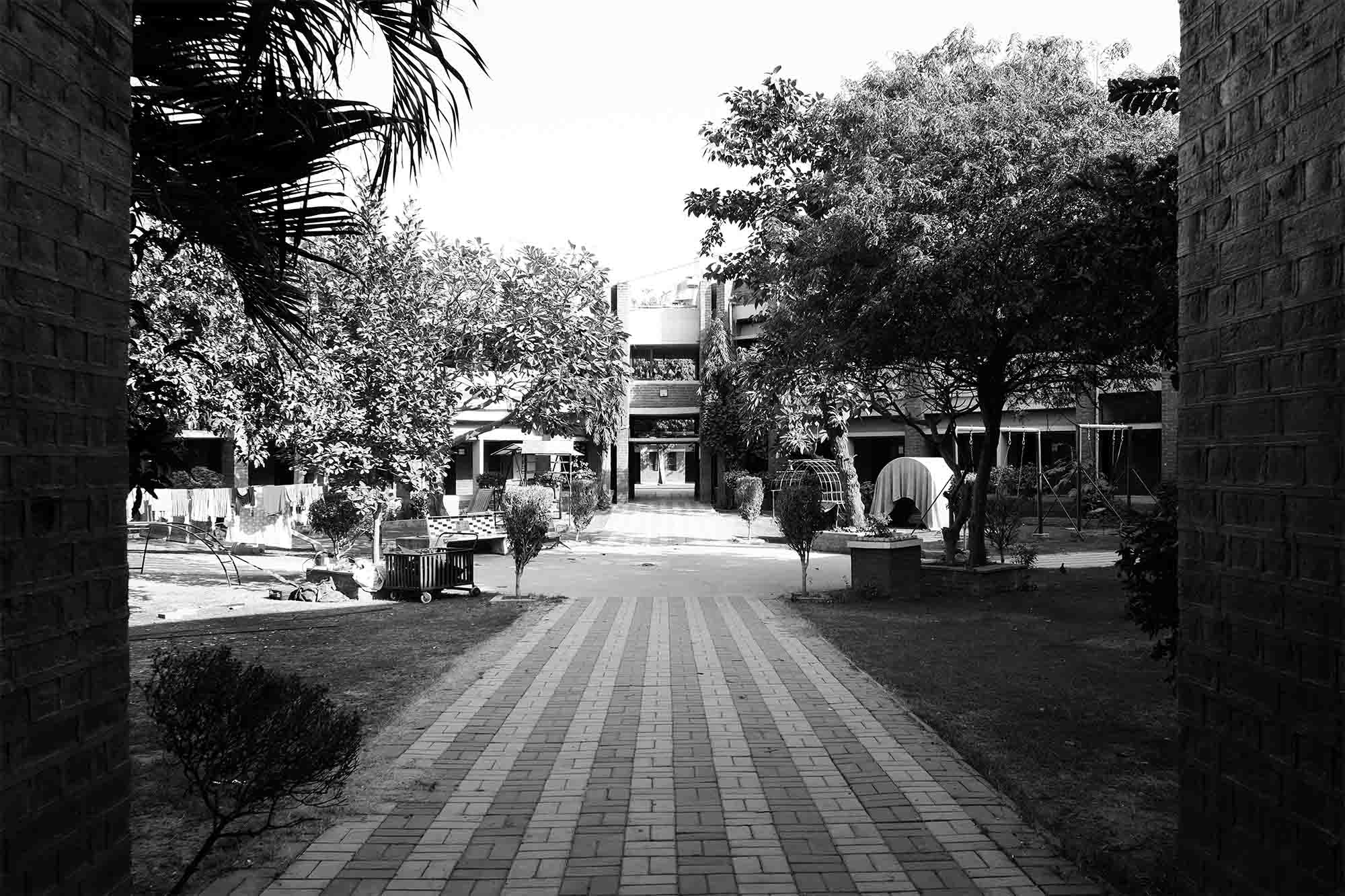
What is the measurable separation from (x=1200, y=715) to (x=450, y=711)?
487cm

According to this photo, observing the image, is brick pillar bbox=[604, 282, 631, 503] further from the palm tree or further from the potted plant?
the palm tree

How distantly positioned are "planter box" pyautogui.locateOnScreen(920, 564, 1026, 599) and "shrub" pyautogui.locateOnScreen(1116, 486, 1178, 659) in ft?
22.8

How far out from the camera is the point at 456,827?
4.36 meters

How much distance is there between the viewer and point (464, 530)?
2005 cm

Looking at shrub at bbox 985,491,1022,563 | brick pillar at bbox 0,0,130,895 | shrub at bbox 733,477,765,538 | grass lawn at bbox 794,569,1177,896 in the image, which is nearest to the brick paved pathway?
grass lawn at bbox 794,569,1177,896

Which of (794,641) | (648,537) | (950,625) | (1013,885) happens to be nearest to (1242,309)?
(1013,885)

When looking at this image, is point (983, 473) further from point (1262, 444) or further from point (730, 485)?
point (730, 485)

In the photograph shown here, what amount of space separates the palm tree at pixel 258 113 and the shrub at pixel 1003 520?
1259 cm

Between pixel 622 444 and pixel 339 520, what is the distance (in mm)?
27106

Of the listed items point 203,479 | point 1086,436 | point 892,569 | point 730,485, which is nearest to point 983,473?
point 892,569

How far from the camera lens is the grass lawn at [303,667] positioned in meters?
4.05

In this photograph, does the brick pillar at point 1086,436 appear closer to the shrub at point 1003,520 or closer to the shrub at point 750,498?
the shrub at point 750,498

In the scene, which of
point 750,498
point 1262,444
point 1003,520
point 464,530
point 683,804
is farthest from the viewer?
point 750,498

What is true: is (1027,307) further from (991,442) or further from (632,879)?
(632,879)
